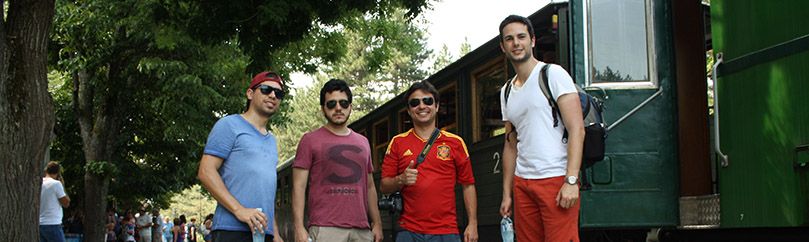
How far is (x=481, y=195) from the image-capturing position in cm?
1109

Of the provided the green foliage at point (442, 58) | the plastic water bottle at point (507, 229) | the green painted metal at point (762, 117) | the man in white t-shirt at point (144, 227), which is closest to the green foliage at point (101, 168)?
the man in white t-shirt at point (144, 227)

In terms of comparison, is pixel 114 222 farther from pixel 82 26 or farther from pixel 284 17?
pixel 284 17

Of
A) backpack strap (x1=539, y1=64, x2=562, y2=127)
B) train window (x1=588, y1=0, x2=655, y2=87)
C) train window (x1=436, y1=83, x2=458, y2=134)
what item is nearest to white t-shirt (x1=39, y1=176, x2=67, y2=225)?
train window (x1=436, y1=83, x2=458, y2=134)

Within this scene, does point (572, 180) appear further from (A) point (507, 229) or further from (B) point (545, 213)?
(A) point (507, 229)

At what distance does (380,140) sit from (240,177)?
37.4 feet

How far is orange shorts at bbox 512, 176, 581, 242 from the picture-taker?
15.5ft

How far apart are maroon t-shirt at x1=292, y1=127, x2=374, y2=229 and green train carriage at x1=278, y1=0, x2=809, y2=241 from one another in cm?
126

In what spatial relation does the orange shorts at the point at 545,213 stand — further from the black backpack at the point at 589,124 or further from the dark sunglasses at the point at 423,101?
the dark sunglasses at the point at 423,101

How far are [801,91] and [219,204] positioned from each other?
3163mm

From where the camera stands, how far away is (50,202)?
11680mm

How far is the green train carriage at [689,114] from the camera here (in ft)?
19.0

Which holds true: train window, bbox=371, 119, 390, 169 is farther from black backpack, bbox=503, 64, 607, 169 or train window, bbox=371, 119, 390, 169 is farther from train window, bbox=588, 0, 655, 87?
black backpack, bbox=503, 64, 607, 169

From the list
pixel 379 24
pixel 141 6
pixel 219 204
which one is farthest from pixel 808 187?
pixel 379 24

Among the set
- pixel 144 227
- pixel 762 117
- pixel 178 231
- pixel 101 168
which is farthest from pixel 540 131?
pixel 178 231
